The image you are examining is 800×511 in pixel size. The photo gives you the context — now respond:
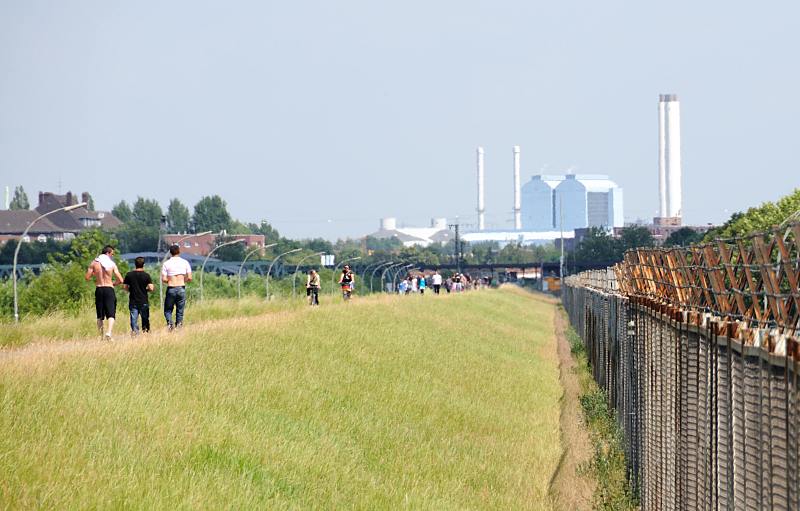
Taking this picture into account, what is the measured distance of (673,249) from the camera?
46.6 ft

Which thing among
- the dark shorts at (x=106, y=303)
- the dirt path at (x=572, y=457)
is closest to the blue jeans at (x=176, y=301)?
the dark shorts at (x=106, y=303)

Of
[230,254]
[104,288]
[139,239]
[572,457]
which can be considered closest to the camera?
[572,457]

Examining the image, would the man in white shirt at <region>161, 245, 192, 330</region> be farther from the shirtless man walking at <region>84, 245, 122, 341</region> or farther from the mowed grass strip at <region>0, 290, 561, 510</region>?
the mowed grass strip at <region>0, 290, 561, 510</region>

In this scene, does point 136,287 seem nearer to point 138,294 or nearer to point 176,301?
point 138,294

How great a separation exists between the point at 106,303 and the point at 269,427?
10.7 metres

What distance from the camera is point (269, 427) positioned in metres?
16.4

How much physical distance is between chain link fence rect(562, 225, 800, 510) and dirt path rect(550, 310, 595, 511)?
799 mm

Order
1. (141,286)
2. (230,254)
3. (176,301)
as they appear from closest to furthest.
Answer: (141,286) → (176,301) → (230,254)

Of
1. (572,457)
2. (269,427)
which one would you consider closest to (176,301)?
(572,457)

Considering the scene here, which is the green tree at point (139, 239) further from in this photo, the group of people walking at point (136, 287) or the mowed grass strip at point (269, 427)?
the group of people walking at point (136, 287)

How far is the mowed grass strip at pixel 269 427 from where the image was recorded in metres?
11.7

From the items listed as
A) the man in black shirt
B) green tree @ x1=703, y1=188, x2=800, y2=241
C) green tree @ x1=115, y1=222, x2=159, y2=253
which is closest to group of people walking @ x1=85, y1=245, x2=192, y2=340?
the man in black shirt

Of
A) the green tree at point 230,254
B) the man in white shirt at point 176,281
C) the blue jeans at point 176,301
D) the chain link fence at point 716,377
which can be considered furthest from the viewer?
the green tree at point 230,254

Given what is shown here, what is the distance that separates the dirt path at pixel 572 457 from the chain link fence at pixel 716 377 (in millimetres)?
799
